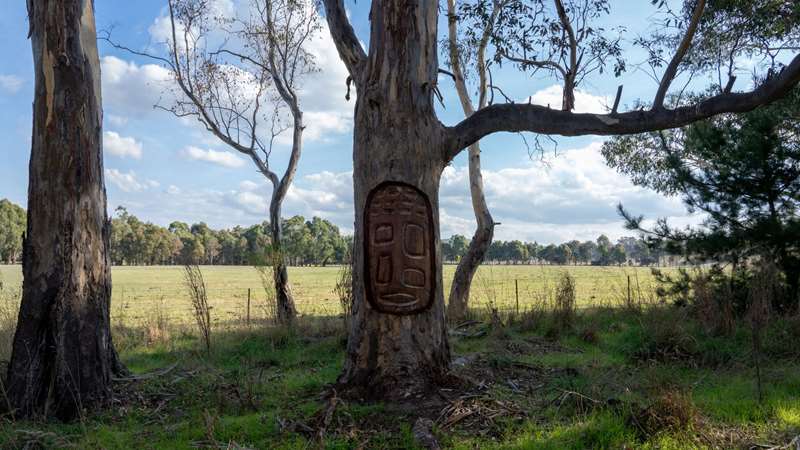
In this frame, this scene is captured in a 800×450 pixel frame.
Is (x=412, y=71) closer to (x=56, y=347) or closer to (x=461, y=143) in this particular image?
(x=461, y=143)

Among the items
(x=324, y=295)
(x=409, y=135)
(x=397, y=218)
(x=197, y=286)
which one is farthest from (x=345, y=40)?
(x=324, y=295)

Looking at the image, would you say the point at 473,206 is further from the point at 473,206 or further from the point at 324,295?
the point at 324,295

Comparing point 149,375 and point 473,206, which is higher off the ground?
point 473,206

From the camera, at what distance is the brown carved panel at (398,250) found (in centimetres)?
572

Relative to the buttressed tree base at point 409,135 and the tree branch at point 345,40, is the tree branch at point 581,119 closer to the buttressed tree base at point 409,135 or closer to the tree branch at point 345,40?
the buttressed tree base at point 409,135

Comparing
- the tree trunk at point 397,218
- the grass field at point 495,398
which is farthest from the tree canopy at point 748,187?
the tree trunk at point 397,218

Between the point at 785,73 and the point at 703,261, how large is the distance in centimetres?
555

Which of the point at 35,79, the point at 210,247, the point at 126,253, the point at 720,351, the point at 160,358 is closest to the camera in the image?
the point at 35,79

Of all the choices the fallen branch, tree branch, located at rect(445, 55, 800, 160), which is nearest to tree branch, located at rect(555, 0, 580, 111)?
tree branch, located at rect(445, 55, 800, 160)

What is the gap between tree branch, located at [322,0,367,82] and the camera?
23.6ft

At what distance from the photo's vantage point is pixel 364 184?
603 centimetres

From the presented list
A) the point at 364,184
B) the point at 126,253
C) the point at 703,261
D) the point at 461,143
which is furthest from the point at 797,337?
the point at 126,253

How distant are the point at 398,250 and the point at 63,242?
3.35 metres

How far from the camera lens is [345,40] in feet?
24.0
